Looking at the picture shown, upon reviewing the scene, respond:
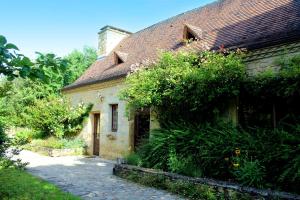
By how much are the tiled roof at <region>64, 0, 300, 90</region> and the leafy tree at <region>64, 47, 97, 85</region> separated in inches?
478

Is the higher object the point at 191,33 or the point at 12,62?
the point at 191,33

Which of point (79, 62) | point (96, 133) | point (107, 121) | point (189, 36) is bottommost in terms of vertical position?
point (96, 133)

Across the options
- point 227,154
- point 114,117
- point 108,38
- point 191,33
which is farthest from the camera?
point 108,38

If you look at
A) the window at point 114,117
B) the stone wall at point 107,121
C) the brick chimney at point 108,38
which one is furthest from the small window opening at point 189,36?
the brick chimney at point 108,38

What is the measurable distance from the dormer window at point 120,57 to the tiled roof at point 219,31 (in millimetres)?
224

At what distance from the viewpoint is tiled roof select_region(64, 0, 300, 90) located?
31.2 ft

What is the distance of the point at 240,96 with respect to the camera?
962cm

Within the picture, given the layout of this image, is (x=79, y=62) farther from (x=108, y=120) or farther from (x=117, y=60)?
(x=108, y=120)

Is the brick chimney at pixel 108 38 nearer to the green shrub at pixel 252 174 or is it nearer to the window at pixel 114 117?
the window at pixel 114 117

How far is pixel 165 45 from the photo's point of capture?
Answer: 1448 cm

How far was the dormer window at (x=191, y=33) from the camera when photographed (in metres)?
12.5

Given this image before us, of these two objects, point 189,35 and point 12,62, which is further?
point 189,35

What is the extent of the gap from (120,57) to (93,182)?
8.80 meters

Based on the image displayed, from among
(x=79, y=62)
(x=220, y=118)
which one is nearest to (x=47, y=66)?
(x=220, y=118)
